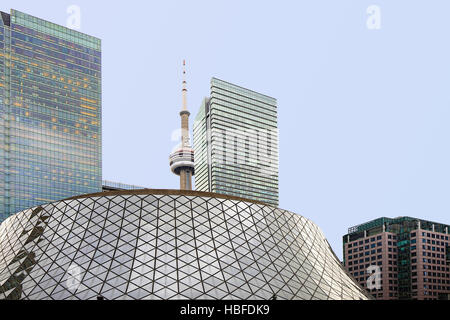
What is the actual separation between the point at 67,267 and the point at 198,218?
1590cm

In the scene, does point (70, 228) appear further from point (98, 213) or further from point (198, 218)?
point (198, 218)

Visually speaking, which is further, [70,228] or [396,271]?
[396,271]

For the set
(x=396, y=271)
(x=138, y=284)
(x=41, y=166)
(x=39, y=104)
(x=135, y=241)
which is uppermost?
(x=39, y=104)

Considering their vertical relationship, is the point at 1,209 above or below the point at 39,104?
below

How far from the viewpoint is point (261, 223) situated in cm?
6162

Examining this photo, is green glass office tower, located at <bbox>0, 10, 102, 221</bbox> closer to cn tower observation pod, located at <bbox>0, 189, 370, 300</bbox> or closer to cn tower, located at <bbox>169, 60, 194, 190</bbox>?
cn tower, located at <bbox>169, 60, 194, 190</bbox>

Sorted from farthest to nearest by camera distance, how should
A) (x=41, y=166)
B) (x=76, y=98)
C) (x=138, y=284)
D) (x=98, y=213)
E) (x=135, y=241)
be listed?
(x=76, y=98) → (x=41, y=166) → (x=98, y=213) → (x=135, y=241) → (x=138, y=284)

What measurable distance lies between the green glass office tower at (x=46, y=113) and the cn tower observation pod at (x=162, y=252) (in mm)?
110702

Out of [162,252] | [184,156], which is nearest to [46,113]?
[184,156]

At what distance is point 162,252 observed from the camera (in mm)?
53344

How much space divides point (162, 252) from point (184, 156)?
13082 centimetres

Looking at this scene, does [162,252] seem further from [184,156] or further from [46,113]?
[46,113]
